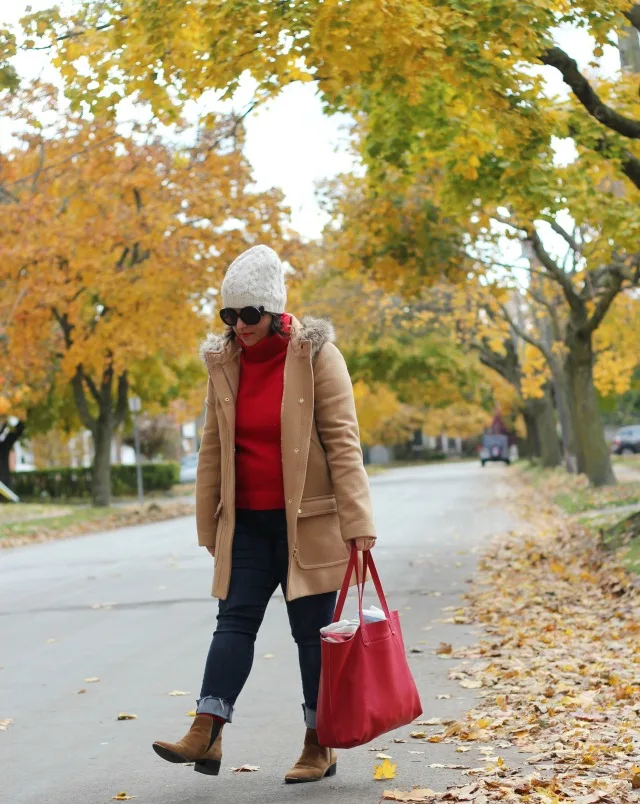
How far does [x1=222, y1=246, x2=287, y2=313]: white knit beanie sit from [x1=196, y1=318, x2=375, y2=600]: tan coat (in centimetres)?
17

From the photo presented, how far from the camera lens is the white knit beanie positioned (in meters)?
5.01

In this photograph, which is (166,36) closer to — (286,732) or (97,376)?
(286,732)

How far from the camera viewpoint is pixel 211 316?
3212 cm

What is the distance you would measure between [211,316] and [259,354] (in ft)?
89.0

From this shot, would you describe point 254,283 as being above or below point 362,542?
above

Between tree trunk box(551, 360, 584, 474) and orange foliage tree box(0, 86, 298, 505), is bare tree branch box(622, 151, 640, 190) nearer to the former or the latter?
orange foliage tree box(0, 86, 298, 505)

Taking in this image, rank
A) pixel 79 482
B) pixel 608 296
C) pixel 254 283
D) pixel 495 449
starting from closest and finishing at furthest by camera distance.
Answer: pixel 254 283 < pixel 608 296 < pixel 79 482 < pixel 495 449

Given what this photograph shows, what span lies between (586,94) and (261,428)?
25.8ft

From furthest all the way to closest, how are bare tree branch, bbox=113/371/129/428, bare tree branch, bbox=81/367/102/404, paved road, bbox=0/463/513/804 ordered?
bare tree branch, bbox=113/371/129/428, bare tree branch, bbox=81/367/102/404, paved road, bbox=0/463/513/804

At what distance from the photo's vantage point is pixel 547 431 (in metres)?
44.5

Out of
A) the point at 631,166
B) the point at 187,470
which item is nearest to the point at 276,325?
the point at 631,166

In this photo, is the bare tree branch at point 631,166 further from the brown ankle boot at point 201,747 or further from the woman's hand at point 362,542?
the brown ankle boot at point 201,747

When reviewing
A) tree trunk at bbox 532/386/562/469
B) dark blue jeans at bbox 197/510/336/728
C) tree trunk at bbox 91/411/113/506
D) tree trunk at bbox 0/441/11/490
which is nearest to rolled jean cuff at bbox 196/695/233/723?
dark blue jeans at bbox 197/510/336/728

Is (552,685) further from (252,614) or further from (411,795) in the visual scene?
(252,614)
